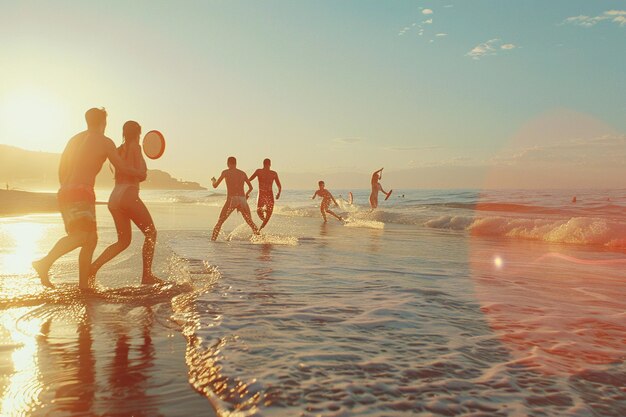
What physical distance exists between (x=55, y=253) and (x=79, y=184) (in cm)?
86

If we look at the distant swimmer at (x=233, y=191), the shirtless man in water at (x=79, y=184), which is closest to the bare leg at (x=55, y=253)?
the shirtless man in water at (x=79, y=184)

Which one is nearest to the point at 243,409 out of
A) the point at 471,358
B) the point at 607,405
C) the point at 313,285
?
the point at 471,358

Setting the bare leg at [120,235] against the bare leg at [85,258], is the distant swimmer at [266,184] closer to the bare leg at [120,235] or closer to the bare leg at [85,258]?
the bare leg at [120,235]

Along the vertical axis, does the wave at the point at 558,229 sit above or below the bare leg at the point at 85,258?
below

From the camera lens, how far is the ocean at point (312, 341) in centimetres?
292

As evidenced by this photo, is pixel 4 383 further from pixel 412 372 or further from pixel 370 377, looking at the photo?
pixel 412 372

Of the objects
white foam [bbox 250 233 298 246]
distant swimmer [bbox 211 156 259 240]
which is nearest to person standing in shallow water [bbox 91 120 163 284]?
white foam [bbox 250 233 298 246]

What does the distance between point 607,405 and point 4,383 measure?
3.65 m

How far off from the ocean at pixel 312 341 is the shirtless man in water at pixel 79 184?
55 centimetres

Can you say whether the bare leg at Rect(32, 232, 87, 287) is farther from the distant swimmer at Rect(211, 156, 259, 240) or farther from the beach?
the beach

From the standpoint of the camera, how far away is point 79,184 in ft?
18.9

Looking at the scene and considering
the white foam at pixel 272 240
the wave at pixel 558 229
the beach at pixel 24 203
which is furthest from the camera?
the beach at pixel 24 203

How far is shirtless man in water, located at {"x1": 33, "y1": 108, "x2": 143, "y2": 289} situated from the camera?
5.78 meters

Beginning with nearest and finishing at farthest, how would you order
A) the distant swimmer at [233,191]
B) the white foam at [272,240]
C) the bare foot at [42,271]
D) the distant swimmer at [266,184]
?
the bare foot at [42,271], the white foam at [272,240], the distant swimmer at [233,191], the distant swimmer at [266,184]
